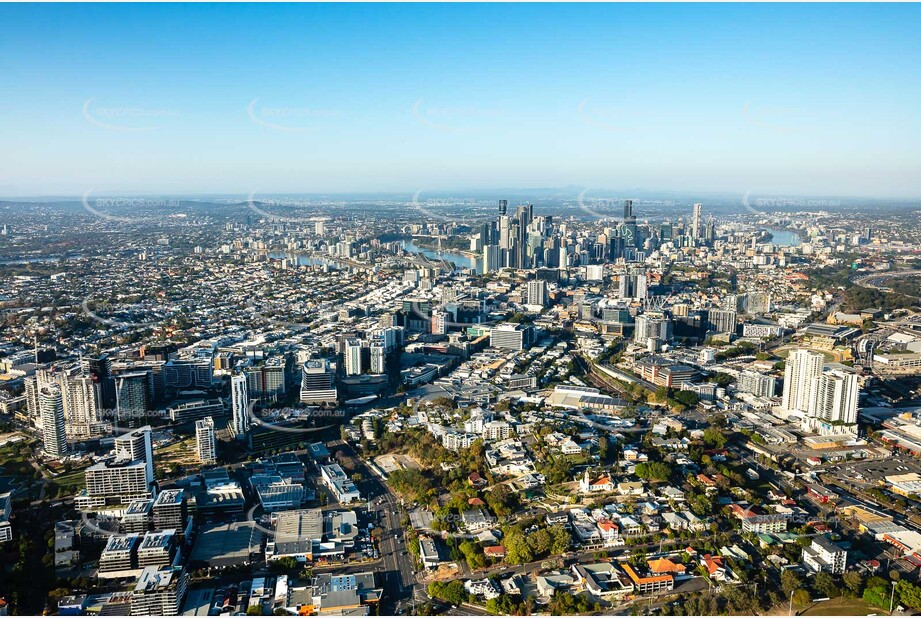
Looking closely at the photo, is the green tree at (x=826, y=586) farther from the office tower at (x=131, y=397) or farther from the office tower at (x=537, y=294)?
the office tower at (x=537, y=294)

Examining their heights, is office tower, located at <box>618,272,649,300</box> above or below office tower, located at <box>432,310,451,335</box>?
above

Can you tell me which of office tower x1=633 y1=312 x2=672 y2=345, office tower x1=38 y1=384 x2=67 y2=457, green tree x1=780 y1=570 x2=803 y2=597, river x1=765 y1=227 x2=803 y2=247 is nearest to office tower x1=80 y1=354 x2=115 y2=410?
office tower x1=38 y1=384 x2=67 y2=457

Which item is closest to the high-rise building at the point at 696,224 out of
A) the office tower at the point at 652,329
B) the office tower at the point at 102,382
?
the office tower at the point at 652,329

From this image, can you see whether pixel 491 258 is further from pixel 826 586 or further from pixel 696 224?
pixel 826 586

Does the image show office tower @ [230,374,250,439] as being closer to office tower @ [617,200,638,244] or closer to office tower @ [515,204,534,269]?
office tower @ [515,204,534,269]

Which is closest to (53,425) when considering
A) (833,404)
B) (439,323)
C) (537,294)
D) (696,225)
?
(439,323)

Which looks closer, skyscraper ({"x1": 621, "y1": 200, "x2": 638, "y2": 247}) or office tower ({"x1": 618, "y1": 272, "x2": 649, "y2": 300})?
office tower ({"x1": 618, "y1": 272, "x2": 649, "y2": 300})
